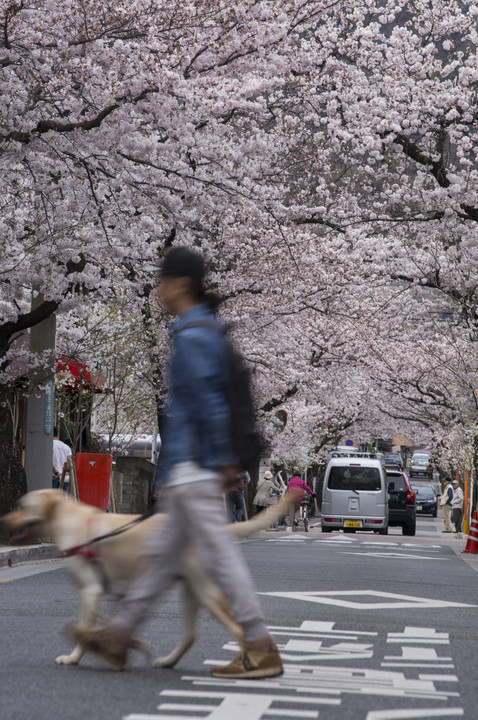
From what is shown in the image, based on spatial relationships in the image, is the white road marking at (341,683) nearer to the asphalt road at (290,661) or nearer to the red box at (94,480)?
the asphalt road at (290,661)

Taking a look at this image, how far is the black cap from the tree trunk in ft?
38.1

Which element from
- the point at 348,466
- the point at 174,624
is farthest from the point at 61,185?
the point at 348,466

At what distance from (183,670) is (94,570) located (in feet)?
2.20

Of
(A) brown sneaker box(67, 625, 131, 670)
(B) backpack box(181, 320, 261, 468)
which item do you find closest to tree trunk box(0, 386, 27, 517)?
(A) brown sneaker box(67, 625, 131, 670)

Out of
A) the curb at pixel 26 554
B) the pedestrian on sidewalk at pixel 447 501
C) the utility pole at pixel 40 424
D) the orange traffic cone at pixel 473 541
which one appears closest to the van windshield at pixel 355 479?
the pedestrian on sidewalk at pixel 447 501

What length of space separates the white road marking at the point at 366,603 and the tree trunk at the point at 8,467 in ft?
21.8

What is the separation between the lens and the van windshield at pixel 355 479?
32.2 meters

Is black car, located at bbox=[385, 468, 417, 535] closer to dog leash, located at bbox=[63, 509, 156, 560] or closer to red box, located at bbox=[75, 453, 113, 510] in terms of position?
Result: red box, located at bbox=[75, 453, 113, 510]

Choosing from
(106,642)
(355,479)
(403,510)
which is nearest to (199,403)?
(106,642)

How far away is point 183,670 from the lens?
232 inches

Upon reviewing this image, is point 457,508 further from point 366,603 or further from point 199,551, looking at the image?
point 199,551

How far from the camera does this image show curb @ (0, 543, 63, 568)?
13923 mm

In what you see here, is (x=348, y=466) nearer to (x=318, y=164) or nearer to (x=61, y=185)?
(x=318, y=164)

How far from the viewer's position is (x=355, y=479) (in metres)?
32.4
